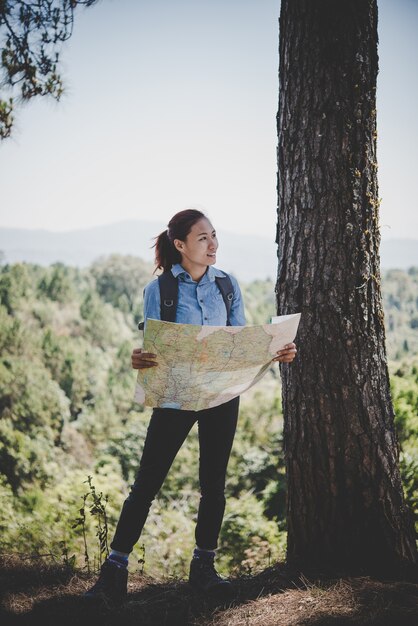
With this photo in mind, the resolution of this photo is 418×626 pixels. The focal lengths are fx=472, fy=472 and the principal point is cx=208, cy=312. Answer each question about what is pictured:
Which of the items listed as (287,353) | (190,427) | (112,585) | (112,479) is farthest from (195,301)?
(112,479)

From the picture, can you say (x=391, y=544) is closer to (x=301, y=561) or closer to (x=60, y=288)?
(x=301, y=561)

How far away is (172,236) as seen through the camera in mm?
2414

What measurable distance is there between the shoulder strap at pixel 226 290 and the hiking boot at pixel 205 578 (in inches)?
49.6

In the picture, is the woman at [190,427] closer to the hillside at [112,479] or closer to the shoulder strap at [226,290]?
the shoulder strap at [226,290]

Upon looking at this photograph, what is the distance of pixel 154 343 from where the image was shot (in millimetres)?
2168

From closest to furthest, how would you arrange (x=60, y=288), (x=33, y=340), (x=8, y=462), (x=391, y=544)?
(x=391, y=544) → (x=8, y=462) → (x=33, y=340) → (x=60, y=288)

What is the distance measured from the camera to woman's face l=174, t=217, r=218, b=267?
2.35 metres

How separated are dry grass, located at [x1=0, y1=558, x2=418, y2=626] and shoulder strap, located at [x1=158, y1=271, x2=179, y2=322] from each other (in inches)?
53.6

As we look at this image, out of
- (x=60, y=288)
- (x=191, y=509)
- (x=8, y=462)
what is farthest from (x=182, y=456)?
(x=60, y=288)

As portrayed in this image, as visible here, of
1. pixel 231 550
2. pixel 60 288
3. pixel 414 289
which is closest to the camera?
pixel 231 550

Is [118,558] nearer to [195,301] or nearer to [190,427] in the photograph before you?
[190,427]

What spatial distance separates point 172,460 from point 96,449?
3029 centimetres

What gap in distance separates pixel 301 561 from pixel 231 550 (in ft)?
33.2

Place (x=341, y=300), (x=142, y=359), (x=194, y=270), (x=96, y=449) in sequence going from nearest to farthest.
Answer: (x=142, y=359) → (x=194, y=270) → (x=341, y=300) → (x=96, y=449)
